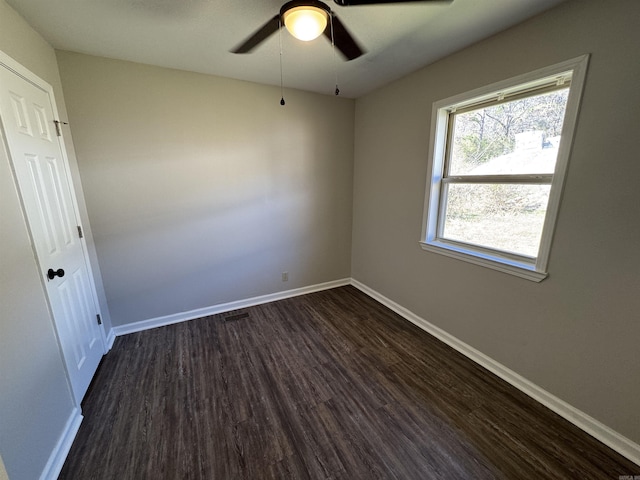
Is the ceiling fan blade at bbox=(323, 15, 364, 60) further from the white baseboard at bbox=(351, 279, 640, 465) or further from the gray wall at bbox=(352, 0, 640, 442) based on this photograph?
the white baseboard at bbox=(351, 279, 640, 465)

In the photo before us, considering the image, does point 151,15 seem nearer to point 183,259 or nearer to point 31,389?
point 183,259

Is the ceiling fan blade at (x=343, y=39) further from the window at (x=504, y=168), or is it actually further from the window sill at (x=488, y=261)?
the window sill at (x=488, y=261)

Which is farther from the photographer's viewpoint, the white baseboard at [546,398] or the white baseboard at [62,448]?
the white baseboard at [546,398]

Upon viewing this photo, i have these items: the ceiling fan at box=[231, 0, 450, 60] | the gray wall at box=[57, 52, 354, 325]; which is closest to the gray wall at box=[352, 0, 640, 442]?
the ceiling fan at box=[231, 0, 450, 60]

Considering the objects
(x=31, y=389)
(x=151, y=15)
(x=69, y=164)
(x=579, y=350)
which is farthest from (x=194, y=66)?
(x=579, y=350)

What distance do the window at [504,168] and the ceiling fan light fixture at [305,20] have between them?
4.58 ft

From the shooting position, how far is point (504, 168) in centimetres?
196

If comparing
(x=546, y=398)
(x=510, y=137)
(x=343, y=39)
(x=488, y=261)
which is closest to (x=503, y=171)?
(x=510, y=137)

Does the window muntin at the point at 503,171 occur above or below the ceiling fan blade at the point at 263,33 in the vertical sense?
below

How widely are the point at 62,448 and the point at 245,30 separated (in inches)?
110

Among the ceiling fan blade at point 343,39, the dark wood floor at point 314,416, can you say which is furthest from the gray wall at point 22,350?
the ceiling fan blade at point 343,39

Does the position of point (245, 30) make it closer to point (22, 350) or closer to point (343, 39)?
point (343, 39)

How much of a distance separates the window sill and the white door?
9.44 ft

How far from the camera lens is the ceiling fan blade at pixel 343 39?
52.8 inches
